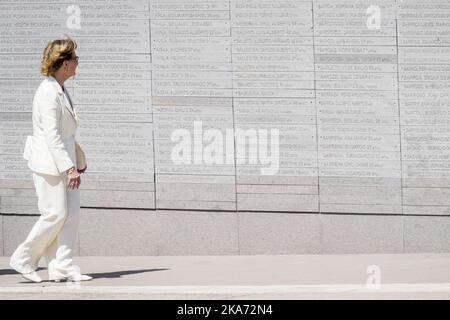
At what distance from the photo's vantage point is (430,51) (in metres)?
11.8

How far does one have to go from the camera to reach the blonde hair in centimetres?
989

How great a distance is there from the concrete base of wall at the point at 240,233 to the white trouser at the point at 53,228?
2442 mm

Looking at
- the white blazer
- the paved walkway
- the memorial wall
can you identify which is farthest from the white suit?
the memorial wall

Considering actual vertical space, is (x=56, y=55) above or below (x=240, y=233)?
above

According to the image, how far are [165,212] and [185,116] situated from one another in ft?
3.15

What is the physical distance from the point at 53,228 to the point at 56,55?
1351 millimetres

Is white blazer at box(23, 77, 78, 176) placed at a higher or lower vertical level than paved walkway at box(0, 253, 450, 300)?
higher

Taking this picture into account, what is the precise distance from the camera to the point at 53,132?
970 centimetres

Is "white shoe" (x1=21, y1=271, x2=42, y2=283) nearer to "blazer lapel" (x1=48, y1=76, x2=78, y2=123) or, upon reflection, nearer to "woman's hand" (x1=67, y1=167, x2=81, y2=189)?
"woman's hand" (x1=67, y1=167, x2=81, y2=189)

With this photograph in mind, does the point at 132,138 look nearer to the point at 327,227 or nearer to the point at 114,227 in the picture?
the point at 114,227

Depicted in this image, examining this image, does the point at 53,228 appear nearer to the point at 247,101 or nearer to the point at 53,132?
the point at 53,132

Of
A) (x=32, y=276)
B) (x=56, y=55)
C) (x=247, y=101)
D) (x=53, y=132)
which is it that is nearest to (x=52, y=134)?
(x=53, y=132)
